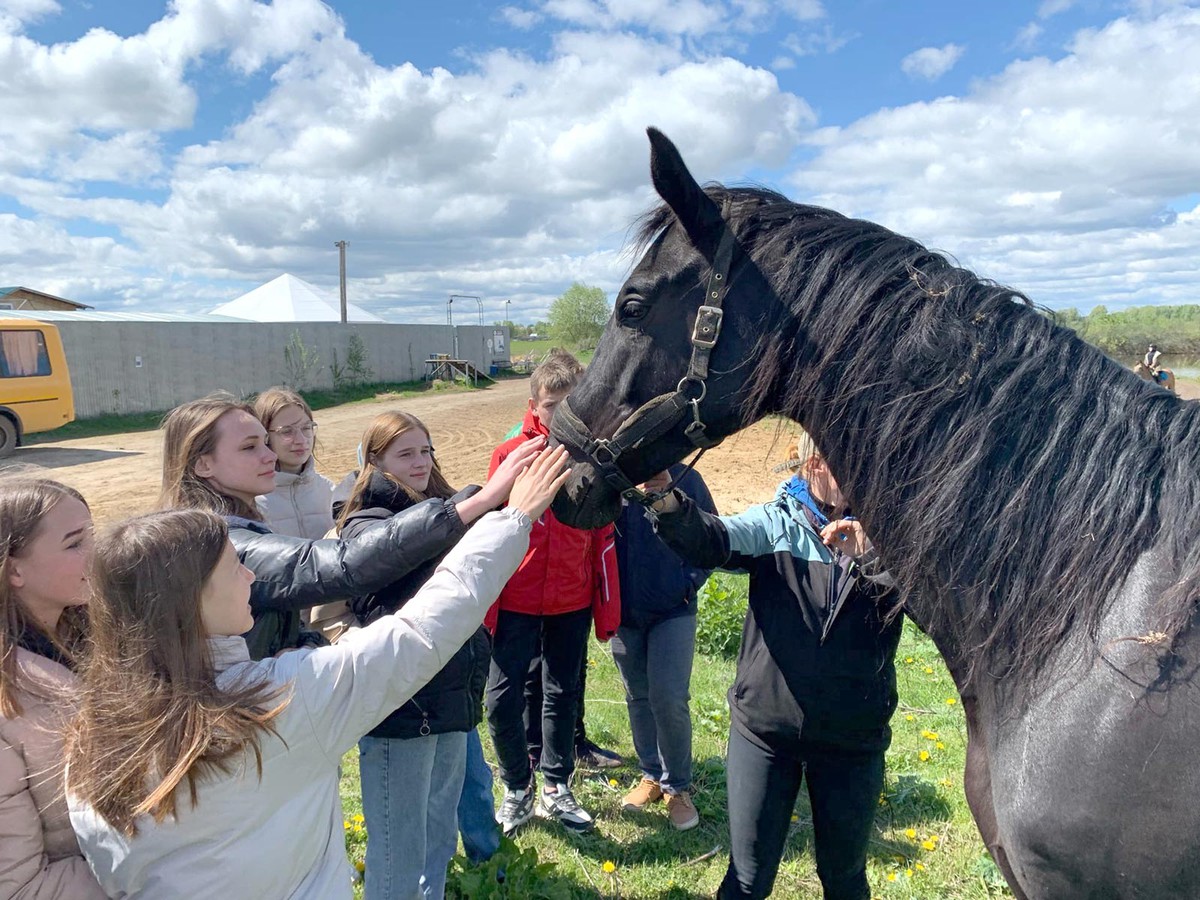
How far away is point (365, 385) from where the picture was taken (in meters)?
32.7

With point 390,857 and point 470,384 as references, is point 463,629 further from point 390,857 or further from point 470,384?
point 470,384

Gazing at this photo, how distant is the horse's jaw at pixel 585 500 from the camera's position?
213 cm

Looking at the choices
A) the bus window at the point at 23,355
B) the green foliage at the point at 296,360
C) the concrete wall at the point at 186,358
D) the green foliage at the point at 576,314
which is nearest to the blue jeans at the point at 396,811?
the bus window at the point at 23,355

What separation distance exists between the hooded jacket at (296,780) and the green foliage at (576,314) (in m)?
62.6

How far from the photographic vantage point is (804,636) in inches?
92.8

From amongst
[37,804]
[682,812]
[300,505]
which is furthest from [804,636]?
[300,505]

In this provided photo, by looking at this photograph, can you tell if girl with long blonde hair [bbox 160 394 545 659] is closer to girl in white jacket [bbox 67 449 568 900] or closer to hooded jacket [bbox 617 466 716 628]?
girl in white jacket [bbox 67 449 568 900]

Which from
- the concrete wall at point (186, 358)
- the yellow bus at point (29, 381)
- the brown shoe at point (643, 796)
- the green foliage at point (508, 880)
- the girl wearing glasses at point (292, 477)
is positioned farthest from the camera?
the concrete wall at point (186, 358)

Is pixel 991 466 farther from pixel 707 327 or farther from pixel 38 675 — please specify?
pixel 38 675

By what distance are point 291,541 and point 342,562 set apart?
0.75 feet

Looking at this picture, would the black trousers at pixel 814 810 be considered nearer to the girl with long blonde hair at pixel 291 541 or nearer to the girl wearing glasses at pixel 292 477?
the girl with long blonde hair at pixel 291 541

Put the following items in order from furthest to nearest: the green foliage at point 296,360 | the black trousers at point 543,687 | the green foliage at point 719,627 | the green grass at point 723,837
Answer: the green foliage at point 296,360
the green foliage at point 719,627
the black trousers at point 543,687
the green grass at point 723,837

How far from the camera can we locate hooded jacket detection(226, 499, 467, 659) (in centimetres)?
206

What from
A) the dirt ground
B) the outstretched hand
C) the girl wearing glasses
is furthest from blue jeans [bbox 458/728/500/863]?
the dirt ground
